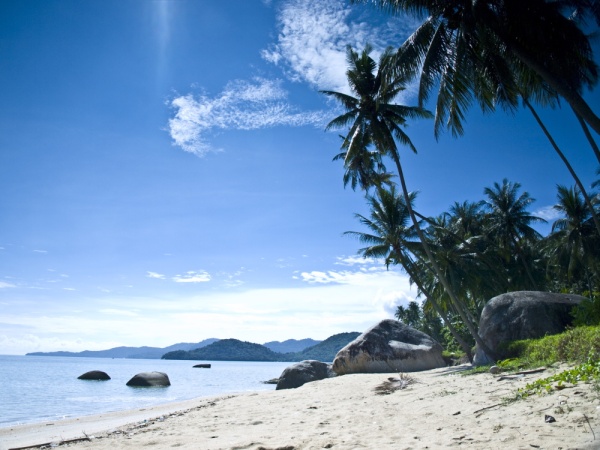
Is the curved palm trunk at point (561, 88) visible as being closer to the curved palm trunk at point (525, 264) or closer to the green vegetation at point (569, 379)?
the green vegetation at point (569, 379)

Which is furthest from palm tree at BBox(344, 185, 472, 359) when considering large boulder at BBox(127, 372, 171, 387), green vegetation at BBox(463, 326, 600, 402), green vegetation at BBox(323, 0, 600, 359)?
large boulder at BBox(127, 372, 171, 387)

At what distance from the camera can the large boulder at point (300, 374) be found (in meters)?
22.2

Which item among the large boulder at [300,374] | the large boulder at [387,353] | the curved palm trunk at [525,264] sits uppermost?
the curved palm trunk at [525,264]

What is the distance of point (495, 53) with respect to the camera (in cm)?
1175

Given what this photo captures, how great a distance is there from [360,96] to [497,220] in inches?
790

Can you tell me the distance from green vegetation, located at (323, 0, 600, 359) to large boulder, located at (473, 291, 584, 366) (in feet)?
3.49

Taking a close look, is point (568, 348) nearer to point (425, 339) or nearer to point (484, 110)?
point (484, 110)

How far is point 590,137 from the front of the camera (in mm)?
14047

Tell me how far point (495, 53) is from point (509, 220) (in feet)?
81.7

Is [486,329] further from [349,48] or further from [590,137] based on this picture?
[349,48]

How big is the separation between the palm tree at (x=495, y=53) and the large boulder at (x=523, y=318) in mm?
8072

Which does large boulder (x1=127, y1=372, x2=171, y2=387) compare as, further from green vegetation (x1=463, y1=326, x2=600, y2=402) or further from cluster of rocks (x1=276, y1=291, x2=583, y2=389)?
green vegetation (x1=463, y1=326, x2=600, y2=402)

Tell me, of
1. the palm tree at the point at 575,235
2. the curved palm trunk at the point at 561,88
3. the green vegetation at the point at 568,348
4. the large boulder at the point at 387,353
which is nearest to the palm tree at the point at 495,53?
the curved palm trunk at the point at 561,88

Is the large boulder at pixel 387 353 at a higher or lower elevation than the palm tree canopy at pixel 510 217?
lower
